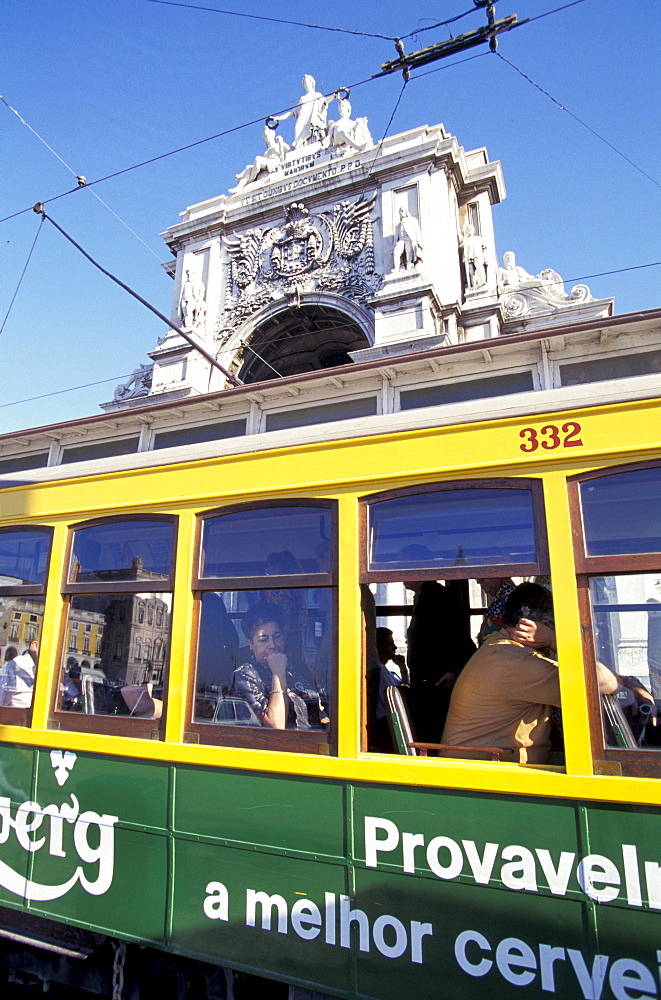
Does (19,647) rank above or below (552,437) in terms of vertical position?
below

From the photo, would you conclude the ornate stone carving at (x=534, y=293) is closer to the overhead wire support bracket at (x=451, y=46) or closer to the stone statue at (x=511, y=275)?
the stone statue at (x=511, y=275)

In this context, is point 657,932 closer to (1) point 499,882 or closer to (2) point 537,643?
(1) point 499,882

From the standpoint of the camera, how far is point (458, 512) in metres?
2.74

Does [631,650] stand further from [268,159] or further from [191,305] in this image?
[268,159]

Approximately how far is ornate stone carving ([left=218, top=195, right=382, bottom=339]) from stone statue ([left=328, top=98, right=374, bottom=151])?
8.17 ft

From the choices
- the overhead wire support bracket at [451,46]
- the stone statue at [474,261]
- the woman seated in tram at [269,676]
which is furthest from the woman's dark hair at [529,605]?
the stone statue at [474,261]

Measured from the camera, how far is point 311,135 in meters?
21.3

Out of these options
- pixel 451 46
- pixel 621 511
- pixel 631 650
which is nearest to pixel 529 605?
pixel 631 650

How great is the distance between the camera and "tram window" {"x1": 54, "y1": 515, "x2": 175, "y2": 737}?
325 cm

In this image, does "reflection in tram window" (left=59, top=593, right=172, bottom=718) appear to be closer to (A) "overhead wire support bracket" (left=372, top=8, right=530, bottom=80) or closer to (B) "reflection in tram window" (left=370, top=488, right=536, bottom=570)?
(B) "reflection in tram window" (left=370, top=488, right=536, bottom=570)

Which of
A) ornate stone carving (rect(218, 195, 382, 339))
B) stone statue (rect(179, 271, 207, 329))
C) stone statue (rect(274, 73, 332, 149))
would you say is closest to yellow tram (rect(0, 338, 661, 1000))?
ornate stone carving (rect(218, 195, 382, 339))

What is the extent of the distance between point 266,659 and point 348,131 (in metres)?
21.3

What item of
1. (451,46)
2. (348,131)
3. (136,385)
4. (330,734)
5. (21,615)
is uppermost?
(348,131)

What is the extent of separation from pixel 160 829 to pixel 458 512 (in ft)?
6.60
